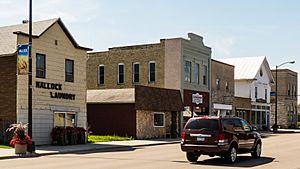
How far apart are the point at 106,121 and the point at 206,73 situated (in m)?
14.5

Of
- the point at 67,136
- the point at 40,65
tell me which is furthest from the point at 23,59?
the point at 67,136

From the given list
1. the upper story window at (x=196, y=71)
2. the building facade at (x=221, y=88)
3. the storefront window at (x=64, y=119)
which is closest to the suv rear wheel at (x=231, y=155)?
the storefront window at (x=64, y=119)

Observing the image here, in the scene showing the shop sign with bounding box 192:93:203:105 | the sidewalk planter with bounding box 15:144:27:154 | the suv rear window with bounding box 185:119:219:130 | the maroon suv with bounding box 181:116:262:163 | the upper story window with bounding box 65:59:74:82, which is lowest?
the sidewalk planter with bounding box 15:144:27:154

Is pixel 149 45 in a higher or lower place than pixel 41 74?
higher

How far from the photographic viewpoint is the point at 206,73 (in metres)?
49.5

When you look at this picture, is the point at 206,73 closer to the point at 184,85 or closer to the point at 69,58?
the point at 184,85

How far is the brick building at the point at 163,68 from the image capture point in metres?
44.1

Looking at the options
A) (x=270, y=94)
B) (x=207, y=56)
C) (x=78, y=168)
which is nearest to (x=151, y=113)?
(x=207, y=56)

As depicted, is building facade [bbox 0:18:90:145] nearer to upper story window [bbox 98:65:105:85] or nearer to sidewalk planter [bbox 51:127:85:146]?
sidewalk planter [bbox 51:127:85:146]

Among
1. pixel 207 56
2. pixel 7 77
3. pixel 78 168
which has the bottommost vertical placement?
pixel 78 168

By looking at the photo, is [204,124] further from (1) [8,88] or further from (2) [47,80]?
(2) [47,80]

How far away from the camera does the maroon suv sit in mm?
18438

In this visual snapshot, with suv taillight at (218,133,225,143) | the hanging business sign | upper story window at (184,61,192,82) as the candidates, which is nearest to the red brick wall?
the hanging business sign

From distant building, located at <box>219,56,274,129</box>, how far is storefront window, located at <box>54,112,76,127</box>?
100 feet
